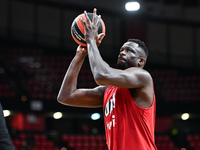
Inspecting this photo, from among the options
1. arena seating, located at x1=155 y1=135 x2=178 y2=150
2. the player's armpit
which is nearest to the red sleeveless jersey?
the player's armpit

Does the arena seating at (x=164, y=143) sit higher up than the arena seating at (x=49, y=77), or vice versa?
the arena seating at (x=49, y=77)

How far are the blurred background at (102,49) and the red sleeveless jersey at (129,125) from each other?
1123 centimetres

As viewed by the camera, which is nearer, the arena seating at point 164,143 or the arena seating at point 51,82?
the arena seating at point 51,82

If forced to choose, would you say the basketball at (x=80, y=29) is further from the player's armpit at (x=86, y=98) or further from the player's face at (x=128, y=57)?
the player's armpit at (x=86, y=98)

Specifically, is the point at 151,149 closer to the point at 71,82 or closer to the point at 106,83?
the point at 106,83

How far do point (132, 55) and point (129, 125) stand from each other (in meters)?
0.66

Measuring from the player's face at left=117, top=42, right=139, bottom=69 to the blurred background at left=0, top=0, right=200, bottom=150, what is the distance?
1109 centimetres

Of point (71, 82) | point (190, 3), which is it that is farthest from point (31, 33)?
point (71, 82)

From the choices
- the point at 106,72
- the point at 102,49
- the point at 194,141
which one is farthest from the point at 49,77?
the point at 106,72

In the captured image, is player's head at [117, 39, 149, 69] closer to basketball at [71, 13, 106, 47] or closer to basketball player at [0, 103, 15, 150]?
basketball at [71, 13, 106, 47]

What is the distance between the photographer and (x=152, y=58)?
60.7 ft

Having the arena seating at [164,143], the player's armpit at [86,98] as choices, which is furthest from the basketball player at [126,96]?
the arena seating at [164,143]

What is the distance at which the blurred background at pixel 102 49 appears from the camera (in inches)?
587

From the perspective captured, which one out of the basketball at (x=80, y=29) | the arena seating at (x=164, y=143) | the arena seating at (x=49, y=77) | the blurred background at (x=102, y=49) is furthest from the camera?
the blurred background at (x=102, y=49)
